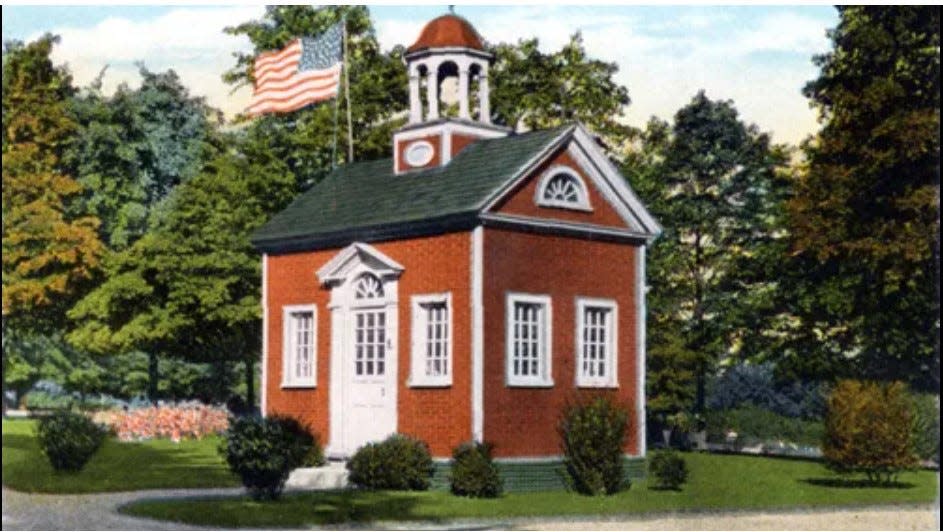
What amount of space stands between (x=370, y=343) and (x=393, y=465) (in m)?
2.06

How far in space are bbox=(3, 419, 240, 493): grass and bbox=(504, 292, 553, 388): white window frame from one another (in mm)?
3712

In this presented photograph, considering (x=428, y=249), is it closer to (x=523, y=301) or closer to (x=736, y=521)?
(x=523, y=301)

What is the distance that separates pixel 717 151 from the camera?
22.6m

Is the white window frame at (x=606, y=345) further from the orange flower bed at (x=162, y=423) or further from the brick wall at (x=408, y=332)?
the orange flower bed at (x=162, y=423)

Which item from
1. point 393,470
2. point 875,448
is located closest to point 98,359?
point 393,470

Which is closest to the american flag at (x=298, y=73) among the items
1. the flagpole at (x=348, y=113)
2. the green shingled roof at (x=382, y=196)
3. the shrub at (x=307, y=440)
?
the flagpole at (x=348, y=113)

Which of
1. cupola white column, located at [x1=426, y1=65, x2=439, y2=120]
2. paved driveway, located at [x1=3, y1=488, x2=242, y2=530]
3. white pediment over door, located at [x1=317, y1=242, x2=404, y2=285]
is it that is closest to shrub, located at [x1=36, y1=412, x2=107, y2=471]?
paved driveway, located at [x1=3, y1=488, x2=242, y2=530]

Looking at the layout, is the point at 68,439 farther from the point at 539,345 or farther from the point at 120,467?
the point at 539,345

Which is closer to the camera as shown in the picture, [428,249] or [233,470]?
[233,470]

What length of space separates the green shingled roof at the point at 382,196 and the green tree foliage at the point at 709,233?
1.77 meters

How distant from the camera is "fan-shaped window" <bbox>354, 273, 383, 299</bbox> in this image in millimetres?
24141

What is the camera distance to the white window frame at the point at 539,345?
23203mm

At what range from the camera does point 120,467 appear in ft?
76.3

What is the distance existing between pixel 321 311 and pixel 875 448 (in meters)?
7.51
